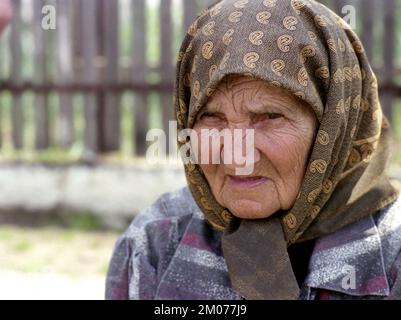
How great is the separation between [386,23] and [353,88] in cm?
426

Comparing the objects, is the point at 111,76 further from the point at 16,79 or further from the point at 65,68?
the point at 16,79

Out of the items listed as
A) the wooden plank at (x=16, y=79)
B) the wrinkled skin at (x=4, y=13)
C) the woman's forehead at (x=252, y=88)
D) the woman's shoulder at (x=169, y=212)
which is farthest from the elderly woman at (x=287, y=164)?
the wooden plank at (x=16, y=79)

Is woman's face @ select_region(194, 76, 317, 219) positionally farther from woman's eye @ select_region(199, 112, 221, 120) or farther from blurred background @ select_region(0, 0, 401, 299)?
blurred background @ select_region(0, 0, 401, 299)

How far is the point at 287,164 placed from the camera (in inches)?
83.0

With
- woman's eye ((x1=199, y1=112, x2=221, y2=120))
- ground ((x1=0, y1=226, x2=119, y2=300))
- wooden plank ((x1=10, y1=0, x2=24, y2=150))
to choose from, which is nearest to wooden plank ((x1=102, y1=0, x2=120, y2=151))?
wooden plank ((x1=10, y1=0, x2=24, y2=150))

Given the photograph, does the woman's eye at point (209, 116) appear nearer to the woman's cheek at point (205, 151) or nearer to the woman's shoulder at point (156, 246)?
the woman's cheek at point (205, 151)

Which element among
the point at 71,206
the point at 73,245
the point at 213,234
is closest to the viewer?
the point at 213,234

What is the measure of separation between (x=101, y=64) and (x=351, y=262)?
4853mm

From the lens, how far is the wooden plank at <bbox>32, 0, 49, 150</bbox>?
668 cm

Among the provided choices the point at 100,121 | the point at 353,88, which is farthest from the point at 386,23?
the point at 353,88

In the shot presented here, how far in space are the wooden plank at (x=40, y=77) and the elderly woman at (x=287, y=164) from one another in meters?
4.72

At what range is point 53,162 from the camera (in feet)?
21.6

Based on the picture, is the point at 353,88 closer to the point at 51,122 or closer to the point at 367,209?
the point at 367,209

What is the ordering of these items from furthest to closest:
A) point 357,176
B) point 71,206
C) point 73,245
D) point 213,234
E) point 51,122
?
point 51,122
point 71,206
point 73,245
point 213,234
point 357,176
